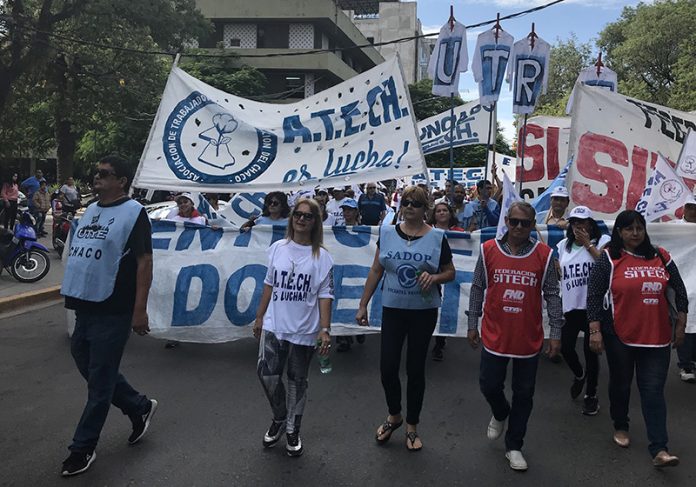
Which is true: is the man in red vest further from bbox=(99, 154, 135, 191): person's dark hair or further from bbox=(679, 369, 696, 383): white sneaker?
bbox=(679, 369, 696, 383): white sneaker

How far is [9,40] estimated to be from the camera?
18125 millimetres

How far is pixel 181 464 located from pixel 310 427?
96 cm

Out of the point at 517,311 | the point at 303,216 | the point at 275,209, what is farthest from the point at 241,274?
the point at 517,311

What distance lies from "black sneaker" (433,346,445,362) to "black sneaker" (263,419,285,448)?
2.43m

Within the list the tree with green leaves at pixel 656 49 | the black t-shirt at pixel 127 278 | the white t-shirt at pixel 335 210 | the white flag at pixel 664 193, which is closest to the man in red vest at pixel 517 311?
the black t-shirt at pixel 127 278

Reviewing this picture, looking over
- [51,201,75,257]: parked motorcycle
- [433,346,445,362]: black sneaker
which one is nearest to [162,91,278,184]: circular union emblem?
[433,346,445,362]: black sneaker

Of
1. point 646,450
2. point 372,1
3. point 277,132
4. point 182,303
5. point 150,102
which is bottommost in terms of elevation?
point 646,450

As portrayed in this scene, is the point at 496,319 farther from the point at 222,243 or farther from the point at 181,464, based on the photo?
the point at 222,243

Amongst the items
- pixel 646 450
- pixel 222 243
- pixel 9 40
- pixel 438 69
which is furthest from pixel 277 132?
pixel 9 40

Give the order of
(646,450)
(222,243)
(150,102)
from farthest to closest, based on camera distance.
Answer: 1. (150,102)
2. (222,243)
3. (646,450)

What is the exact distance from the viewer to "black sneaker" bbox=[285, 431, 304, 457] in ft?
12.6

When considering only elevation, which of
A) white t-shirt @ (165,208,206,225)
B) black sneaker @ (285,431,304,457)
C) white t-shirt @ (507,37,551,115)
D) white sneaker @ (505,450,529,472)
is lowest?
white sneaker @ (505,450,529,472)

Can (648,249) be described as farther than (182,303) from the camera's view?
No

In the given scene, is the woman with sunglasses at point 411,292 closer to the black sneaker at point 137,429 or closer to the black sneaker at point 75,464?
the black sneaker at point 137,429
